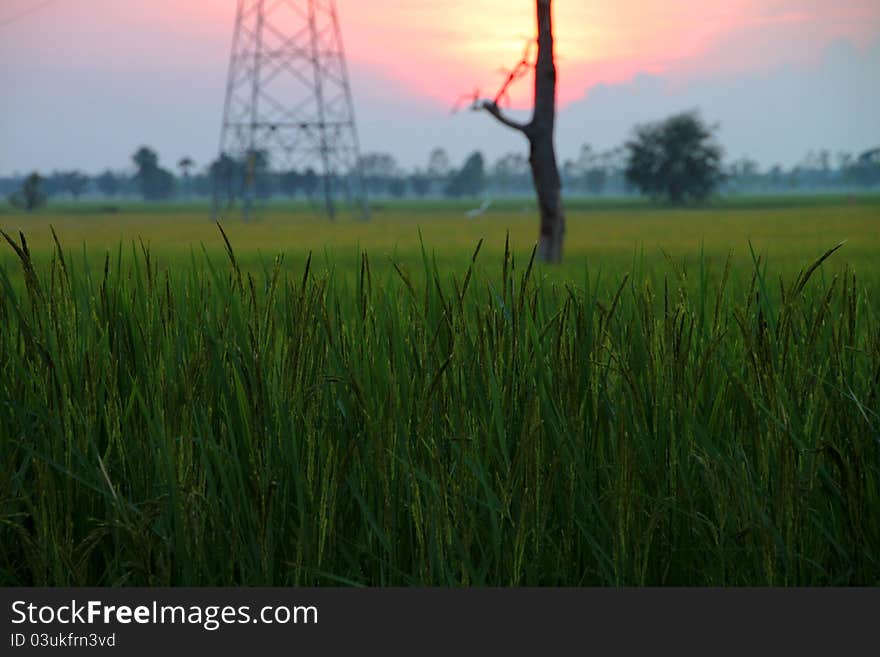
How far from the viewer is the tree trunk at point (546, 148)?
50.4ft

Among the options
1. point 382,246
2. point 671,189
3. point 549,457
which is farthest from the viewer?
point 671,189

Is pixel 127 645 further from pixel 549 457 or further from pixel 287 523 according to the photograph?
pixel 549 457

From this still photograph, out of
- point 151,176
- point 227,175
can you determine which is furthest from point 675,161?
point 151,176

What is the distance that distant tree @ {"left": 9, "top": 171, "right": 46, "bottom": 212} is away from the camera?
80.9m

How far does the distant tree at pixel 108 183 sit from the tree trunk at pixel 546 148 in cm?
15754

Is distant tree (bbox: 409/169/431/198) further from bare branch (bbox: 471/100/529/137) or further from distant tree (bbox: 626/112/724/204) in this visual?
bare branch (bbox: 471/100/529/137)

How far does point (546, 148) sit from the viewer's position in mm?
15523

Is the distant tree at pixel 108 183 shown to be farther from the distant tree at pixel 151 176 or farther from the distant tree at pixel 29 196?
the distant tree at pixel 29 196

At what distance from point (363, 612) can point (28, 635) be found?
A: 0.74 metres

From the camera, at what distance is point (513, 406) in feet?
8.53

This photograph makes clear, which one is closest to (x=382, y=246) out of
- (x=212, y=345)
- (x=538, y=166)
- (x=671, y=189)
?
(x=538, y=166)

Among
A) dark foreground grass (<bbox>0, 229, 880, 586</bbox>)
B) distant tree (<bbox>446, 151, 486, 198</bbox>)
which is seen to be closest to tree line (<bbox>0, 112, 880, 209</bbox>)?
distant tree (<bbox>446, 151, 486, 198</bbox>)

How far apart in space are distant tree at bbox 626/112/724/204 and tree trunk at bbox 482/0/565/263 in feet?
214

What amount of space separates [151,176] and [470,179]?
148ft
